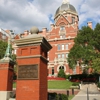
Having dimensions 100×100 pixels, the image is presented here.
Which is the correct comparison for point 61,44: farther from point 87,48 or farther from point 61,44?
point 87,48

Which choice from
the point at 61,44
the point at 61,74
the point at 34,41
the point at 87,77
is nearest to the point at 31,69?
the point at 34,41

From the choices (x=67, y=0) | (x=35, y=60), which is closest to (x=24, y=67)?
(x=35, y=60)

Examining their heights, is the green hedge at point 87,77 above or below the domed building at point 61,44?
below

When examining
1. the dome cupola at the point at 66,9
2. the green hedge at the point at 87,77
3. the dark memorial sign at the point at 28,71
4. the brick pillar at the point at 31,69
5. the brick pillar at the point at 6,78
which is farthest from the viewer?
the dome cupola at the point at 66,9

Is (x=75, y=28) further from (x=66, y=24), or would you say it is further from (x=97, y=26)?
(x=97, y=26)

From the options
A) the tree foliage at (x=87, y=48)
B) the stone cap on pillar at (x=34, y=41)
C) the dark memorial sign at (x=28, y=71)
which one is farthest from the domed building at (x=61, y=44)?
the dark memorial sign at (x=28, y=71)

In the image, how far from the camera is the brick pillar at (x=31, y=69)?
252 inches

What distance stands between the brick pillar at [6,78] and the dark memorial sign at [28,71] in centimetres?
465

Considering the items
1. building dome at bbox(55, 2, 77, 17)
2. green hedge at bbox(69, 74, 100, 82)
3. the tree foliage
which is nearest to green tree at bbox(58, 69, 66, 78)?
green hedge at bbox(69, 74, 100, 82)

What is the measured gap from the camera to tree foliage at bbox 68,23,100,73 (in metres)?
29.1

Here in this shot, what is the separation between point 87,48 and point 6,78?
73.2ft

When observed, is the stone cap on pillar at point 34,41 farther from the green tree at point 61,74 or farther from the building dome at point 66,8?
the building dome at point 66,8

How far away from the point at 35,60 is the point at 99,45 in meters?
25.9

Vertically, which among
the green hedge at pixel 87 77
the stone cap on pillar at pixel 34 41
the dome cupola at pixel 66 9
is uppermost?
the dome cupola at pixel 66 9
